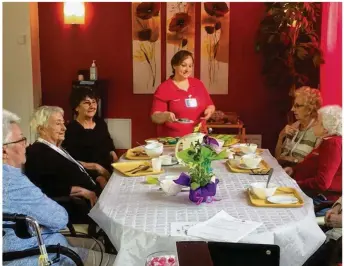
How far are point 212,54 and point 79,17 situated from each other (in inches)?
53.1

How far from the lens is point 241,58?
16.2ft

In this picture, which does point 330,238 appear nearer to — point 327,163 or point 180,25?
point 327,163

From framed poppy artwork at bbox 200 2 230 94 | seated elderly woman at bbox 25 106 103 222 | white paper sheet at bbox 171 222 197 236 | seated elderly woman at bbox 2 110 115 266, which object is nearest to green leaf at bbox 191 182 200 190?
white paper sheet at bbox 171 222 197 236

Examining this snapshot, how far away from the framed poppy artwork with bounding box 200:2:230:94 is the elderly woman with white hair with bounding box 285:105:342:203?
2186 millimetres

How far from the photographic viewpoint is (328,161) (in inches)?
104

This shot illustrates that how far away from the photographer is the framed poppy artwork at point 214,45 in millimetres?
4844

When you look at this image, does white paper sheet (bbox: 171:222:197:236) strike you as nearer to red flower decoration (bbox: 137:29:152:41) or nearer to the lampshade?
red flower decoration (bbox: 137:29:152:41)

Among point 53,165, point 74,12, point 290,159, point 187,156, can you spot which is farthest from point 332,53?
point 74,12

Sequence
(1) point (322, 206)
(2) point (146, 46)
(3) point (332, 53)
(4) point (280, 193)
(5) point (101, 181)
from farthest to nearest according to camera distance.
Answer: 1. (2) point (146, 46)
2. (3) point (332, 53)
3. (5) point (101, 181)
4. (1) point (322, 206)
5. (4) point (280, 193)

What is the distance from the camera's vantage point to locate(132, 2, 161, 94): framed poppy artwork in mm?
4871

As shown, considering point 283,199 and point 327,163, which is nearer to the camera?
point 283,199

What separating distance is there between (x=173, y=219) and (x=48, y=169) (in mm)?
1066

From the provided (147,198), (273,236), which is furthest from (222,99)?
(273,236)

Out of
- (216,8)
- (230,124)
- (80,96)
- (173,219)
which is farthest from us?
(216,8)
